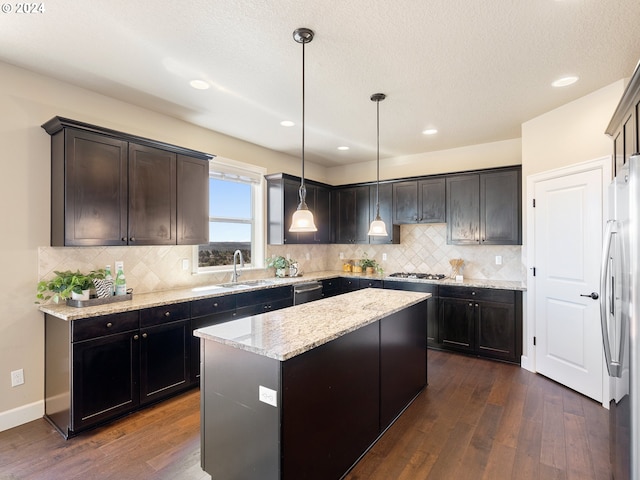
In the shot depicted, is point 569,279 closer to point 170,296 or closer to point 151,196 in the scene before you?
point 170,296

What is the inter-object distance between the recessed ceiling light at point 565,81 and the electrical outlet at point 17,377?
5.05 m

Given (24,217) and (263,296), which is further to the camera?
(263,296)

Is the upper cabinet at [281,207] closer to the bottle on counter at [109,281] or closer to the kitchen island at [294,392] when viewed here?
the bottle on counter at [109,281]

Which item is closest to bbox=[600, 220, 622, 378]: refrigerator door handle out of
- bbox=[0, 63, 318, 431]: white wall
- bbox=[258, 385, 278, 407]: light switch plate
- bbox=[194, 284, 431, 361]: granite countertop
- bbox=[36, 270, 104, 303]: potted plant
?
bbox=[194, 284, 431, 361]: granite countertop

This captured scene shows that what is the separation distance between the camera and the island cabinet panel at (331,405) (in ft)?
5.39

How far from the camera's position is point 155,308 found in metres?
2.89

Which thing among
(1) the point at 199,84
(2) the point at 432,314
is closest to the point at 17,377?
(1) the point at 199,84

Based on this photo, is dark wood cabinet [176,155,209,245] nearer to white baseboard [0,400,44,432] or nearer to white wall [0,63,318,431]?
white wall [0,63,318,431]

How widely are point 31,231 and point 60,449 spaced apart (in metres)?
1.66

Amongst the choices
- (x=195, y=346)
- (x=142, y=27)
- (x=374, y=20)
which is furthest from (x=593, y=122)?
(x=195, y=346)

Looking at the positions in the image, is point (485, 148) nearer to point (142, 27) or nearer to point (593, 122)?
point (593, 122)

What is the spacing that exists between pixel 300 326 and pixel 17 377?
2.40m

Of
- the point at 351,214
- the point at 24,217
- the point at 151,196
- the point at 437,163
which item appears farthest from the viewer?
the point at 351,214

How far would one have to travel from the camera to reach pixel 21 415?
2605 millimetres
